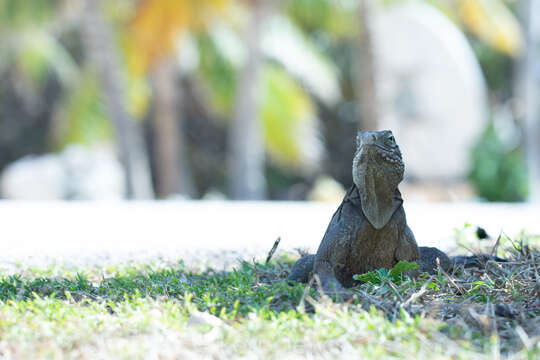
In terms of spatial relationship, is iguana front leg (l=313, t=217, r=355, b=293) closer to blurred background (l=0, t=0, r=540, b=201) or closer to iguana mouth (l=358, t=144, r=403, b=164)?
iguana mouth (l=358, t=144, r=403, b=164)

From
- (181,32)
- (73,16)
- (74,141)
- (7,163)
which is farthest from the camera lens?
(7,163)

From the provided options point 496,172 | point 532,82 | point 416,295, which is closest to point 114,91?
point 496,172

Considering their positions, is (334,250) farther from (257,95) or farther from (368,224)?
(257,95)

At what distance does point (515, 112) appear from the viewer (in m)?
24.9

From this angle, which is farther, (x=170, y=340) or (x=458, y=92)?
(x=458, y=92)

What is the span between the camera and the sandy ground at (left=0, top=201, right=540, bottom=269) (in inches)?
208

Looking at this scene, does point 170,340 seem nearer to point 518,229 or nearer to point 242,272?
point 242,272

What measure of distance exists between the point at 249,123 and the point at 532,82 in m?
6.05

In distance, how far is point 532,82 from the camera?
15.8 metres

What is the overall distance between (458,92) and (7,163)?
14203mm

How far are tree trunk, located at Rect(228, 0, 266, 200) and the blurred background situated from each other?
0.03 m

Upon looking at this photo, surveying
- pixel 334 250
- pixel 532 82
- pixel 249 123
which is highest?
pixel 532 82

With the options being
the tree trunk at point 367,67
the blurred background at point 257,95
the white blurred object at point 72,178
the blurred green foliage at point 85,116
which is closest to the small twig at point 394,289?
the tree trunk at point 367,67

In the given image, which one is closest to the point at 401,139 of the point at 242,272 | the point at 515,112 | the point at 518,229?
the point at 515,112
